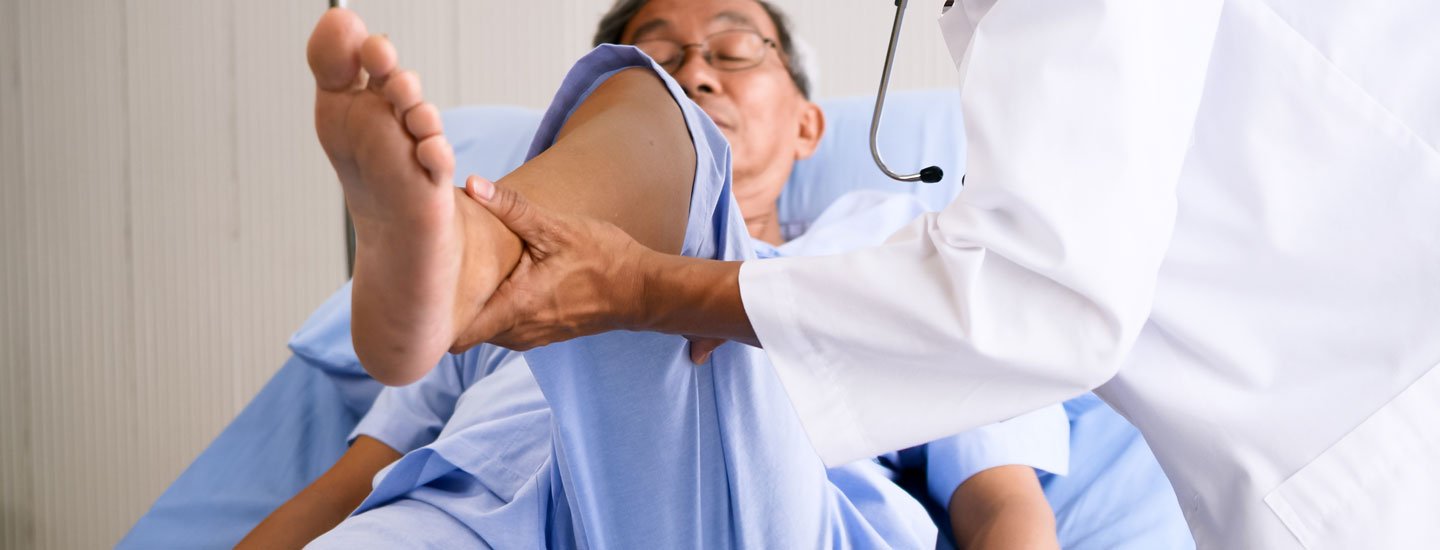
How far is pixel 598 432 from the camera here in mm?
792

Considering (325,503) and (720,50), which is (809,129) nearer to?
(720,50)

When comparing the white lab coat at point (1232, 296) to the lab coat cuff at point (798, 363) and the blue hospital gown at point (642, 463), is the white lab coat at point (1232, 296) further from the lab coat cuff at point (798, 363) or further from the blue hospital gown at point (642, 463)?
the blue hospital gown at point (642, 463)

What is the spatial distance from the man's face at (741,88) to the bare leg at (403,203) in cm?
70

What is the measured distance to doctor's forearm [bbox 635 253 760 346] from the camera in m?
0.68

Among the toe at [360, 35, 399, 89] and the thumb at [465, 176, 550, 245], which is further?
the thumb at [465, 176, 550, 245]

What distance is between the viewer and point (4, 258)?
2.47 meters

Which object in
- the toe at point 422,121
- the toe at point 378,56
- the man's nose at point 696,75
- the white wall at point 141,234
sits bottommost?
the white wall at point 141,234

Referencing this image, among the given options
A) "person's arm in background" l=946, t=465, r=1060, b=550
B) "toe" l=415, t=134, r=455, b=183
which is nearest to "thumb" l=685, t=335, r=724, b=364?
"toe" l=415, t=134, r=455, b=183

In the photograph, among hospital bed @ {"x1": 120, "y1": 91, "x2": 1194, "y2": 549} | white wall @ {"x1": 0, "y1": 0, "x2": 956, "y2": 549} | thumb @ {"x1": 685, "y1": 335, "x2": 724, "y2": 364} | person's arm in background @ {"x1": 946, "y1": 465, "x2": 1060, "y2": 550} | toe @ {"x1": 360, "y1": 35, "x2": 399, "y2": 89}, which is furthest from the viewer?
white wall @ {"x1": 0, "y1": 0, "x2": 956, "y2": 549}

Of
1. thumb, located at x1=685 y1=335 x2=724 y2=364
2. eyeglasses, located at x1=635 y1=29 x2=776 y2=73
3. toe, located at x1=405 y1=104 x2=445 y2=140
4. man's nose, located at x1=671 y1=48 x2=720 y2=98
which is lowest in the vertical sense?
thumb, located at x1=685 y1=335 x2=724 y2=364

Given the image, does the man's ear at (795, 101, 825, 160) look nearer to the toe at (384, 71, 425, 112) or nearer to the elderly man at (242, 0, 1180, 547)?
the elderly man at (242, 0, 1180, 547)

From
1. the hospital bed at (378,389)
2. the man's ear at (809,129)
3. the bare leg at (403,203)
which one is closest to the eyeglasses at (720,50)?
the man's ear at (809,129)

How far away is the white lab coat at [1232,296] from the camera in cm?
61

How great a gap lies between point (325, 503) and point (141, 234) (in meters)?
1.60
